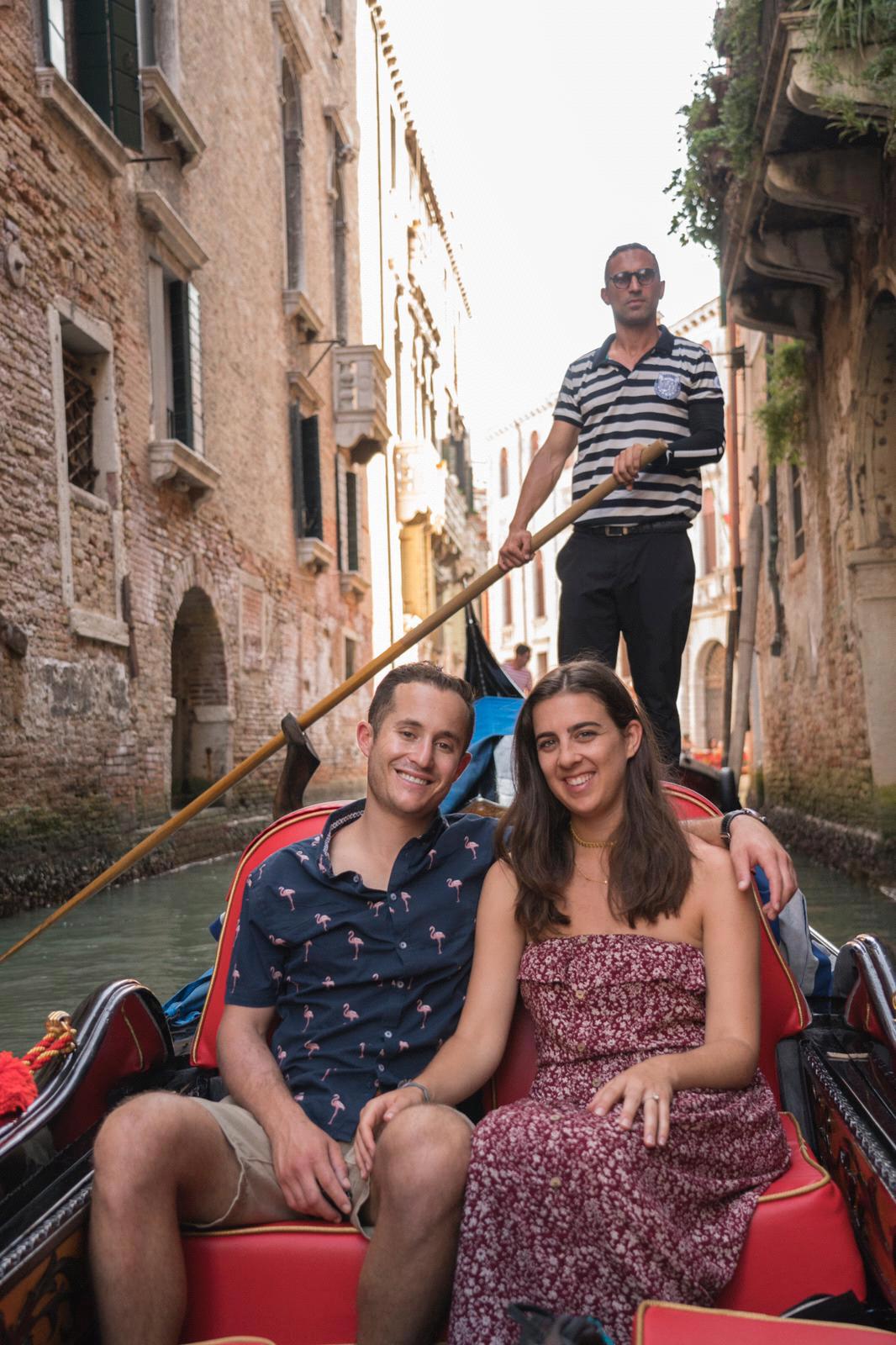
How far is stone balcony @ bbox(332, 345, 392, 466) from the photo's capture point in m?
14.2

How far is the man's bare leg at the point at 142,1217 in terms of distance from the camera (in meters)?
1.50

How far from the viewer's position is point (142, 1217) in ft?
4.98

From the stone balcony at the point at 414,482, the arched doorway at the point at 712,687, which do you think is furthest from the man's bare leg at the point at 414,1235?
the arched doorway at the point at 712,687

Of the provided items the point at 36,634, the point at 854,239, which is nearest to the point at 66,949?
the point at 36,634

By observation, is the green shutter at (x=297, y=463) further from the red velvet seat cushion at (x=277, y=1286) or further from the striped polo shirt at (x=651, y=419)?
the red velvet seat cushion at (x=277, y=1286)

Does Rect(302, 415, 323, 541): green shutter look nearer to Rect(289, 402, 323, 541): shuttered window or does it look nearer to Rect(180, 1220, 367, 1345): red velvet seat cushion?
Rect(289, 402, 323, 541): shuttered window

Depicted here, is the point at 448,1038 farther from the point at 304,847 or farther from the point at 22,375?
the point at 22,375

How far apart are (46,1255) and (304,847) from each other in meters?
0.69

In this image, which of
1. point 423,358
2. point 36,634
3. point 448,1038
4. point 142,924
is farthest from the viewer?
point 423,358

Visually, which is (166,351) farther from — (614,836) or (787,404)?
(614,836)

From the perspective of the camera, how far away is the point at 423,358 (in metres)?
22.3

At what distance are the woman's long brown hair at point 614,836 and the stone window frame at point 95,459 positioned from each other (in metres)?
5.32

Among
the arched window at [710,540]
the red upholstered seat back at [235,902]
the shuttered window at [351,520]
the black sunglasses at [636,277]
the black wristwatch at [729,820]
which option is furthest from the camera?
the arched window at [710,540]

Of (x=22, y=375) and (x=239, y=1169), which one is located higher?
(x=22, y=375)
